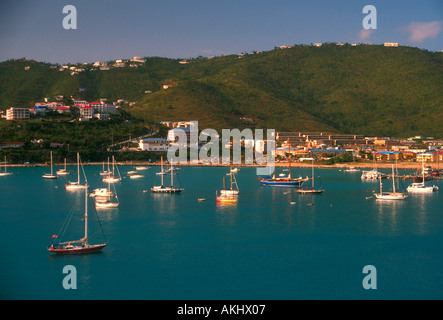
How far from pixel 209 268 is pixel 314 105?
100993 millimetres

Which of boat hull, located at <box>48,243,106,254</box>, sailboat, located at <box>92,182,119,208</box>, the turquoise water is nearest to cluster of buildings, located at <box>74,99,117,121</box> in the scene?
the turquoise water

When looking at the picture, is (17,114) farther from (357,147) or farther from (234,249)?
(234,249)

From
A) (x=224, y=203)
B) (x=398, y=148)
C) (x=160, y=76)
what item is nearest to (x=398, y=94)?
(x=398, y=148)

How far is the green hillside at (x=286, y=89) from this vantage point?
324 feet

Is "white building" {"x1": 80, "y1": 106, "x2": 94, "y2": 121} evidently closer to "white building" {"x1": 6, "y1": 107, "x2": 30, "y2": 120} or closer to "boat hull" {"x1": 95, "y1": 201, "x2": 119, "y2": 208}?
"white building" {"x1": 6, "y1": 107, "x2": 30, "y2": 120}

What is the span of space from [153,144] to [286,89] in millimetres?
55702

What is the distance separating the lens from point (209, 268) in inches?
730

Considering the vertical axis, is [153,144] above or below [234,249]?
above

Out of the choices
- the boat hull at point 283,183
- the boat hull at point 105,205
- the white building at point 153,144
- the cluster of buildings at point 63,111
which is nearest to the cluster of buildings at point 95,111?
the cluster of buildings at point 63,111

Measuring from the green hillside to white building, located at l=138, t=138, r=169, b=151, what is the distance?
12246 mm

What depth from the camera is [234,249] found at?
21.1 metres

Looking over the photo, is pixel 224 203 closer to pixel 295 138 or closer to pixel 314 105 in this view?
pixel 295 138


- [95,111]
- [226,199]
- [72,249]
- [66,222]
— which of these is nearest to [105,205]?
[66,222]

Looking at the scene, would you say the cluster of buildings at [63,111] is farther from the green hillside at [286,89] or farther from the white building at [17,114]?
the green hillside at [286,89]
